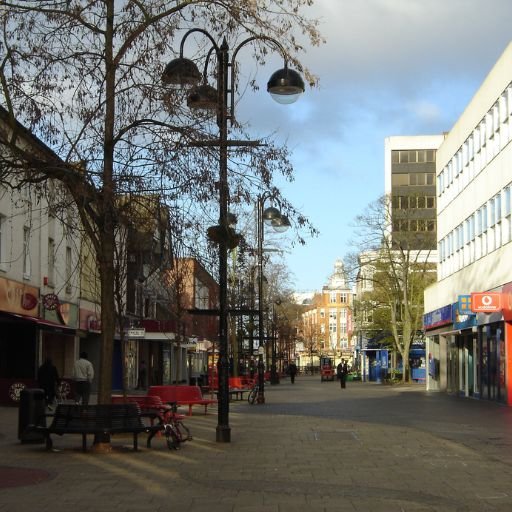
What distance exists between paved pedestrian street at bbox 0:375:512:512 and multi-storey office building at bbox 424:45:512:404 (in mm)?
12288

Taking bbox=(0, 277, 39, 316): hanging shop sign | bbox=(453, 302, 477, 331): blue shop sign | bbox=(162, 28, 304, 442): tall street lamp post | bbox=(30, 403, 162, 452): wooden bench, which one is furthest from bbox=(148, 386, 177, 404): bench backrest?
bbox=(453, 302, 477, 331): blue shop sign

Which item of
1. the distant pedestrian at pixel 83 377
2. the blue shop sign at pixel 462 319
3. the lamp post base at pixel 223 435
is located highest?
the blue shop sign at pixel 462 319

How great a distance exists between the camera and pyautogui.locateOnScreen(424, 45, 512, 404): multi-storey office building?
3164 cm

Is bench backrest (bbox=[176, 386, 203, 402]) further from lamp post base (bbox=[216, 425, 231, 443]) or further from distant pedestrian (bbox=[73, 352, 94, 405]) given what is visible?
→ lamp post base (bbox=[216, 425, 231, 443])

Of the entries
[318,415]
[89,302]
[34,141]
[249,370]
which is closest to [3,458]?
[34,141]

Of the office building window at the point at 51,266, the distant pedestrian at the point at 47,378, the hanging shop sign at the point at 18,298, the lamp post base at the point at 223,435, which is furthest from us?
the office building window at the point at 51,266

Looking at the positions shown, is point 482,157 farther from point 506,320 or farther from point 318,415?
point 318,415

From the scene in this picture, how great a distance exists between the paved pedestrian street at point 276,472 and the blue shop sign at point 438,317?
71.4 feet

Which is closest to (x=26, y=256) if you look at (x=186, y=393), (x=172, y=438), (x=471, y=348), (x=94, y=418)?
(x=186, y=393)

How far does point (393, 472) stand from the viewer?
41.0ft

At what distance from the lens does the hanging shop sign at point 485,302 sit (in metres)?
30.8

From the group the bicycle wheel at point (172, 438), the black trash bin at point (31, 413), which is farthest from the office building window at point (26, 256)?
the bicycle wheel at point (172, 438)

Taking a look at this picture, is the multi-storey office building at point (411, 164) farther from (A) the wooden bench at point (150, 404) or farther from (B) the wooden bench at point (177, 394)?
(A) the wooden bench at point (150, 404)

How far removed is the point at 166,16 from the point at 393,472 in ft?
25.8
